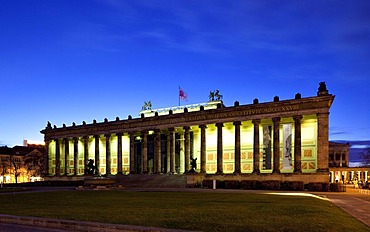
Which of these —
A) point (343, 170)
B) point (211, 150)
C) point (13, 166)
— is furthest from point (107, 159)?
point (13, 166)

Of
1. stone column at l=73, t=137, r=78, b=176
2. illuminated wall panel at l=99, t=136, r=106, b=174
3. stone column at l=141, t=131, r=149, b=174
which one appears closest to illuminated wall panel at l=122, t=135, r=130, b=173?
illuminated wall panel at l=99, t=136, r=106, b=174

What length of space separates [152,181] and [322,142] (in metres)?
29.2

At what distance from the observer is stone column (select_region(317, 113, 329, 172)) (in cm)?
5828

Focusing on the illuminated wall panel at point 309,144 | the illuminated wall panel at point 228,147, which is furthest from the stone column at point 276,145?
the illuminated wall panel at point 228,147

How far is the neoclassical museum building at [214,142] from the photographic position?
6112cm

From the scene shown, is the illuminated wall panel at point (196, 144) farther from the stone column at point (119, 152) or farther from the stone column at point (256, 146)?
the stone column at point (119, 152)

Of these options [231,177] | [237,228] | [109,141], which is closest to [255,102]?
[231,177]

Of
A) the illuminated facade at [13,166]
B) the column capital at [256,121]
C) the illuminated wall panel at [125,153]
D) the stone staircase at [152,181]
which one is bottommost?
the illuminated facade at [13,166]

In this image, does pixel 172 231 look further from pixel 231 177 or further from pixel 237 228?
pixel 231 177

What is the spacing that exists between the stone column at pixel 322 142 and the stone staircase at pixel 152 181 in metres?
21.2

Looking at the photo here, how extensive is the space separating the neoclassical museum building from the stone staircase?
3124mm

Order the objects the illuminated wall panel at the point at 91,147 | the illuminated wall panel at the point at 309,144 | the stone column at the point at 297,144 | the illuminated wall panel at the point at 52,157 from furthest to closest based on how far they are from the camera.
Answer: the illuminated wall panel at the point at 52,157
the illuminated wall panel at the point at 91,147
the illuminated wall panel at the point at 309,144
the stone column at the point at 297,144

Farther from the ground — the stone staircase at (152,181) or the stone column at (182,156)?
the stone column at (182,156)

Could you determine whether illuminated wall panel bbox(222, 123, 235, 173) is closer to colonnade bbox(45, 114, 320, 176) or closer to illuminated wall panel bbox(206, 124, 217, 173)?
illuminated wall panel bbox(206, 124, 217, 173)
